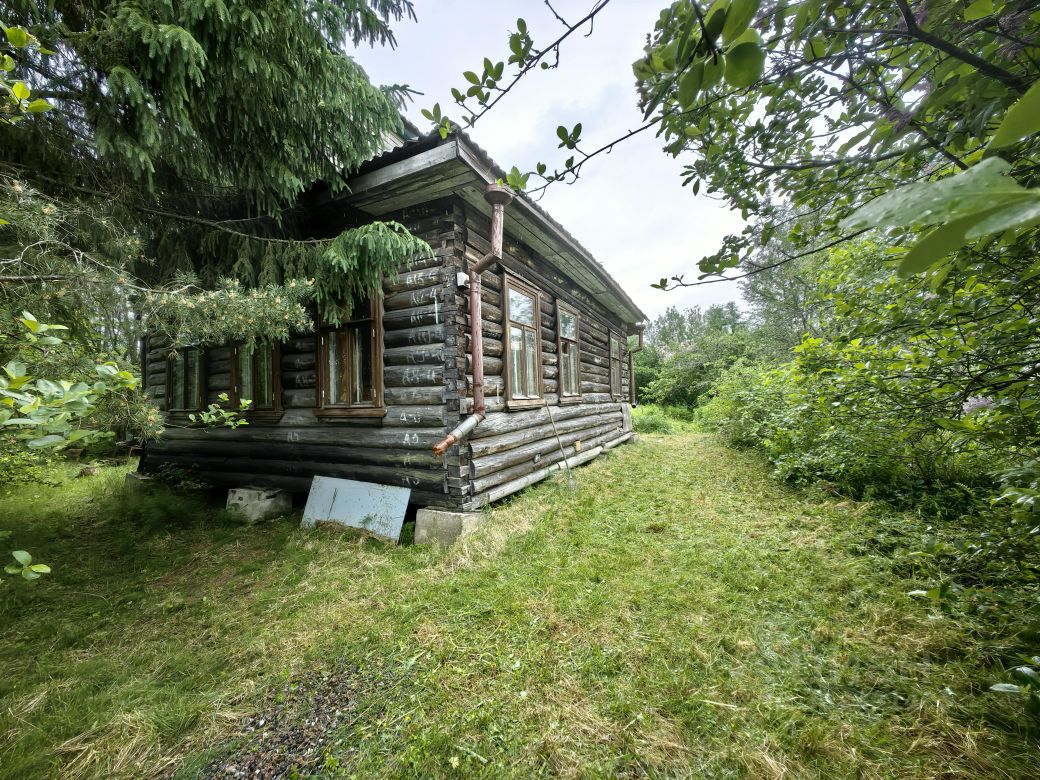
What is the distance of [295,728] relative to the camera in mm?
1949

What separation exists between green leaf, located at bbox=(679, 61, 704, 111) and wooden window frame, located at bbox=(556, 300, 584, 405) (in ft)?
18.8

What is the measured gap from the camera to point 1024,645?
6.28 ft

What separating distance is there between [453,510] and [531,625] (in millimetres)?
1660

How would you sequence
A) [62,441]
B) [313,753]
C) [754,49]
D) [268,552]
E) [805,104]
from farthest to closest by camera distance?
1. [268,552]
2. [313,753]
3. [805,104]
4. [62,441]
5. [754,49]

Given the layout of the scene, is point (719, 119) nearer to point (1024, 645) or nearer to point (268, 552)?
point (1024, 645)

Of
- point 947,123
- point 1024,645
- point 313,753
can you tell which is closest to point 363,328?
point 313,753

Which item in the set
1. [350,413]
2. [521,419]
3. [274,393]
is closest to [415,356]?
[350,413]

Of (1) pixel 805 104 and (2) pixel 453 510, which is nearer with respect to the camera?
(1) pixel 805 104

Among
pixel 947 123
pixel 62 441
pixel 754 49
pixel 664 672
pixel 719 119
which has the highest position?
pixel 719 119

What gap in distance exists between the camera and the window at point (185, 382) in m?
6.28

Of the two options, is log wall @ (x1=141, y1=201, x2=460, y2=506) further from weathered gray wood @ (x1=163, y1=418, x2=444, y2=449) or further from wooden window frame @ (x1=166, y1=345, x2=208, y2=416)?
wooden window frame @ (x1=166, y1=345, x2=208, y2=416)

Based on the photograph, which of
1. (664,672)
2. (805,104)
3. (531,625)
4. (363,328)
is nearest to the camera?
(805,104)

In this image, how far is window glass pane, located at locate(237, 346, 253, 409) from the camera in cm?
558

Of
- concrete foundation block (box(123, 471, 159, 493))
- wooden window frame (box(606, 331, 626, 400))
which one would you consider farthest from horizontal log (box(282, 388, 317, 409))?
wooden window frame (box(606, 331, 626, 400))
